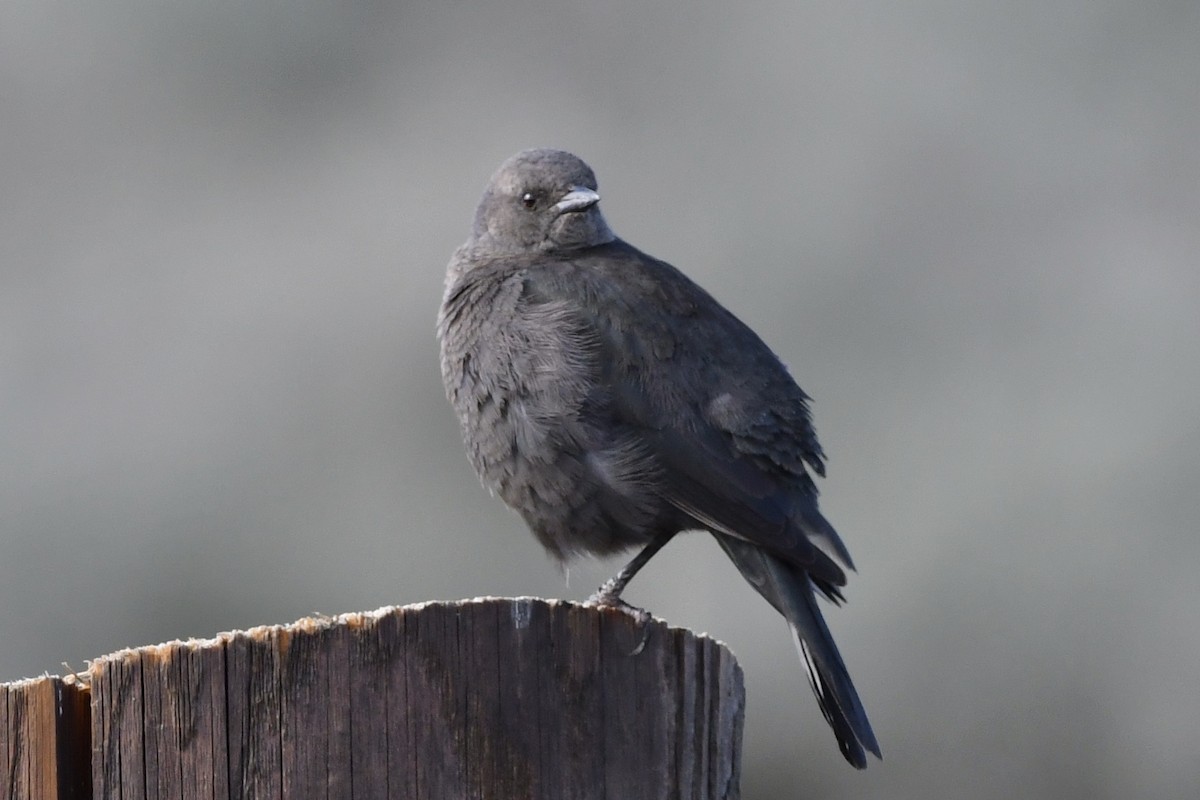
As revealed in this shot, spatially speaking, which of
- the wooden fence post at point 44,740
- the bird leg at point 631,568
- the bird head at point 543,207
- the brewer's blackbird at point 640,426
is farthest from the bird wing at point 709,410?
the wooden fence post at point 44,740

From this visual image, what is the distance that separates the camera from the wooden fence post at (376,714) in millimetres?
3205

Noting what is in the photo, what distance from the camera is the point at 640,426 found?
18.8 ft

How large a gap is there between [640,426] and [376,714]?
2.59m

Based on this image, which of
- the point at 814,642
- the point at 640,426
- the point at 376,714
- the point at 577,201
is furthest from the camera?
the point at 577,201

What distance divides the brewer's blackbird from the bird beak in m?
0.54

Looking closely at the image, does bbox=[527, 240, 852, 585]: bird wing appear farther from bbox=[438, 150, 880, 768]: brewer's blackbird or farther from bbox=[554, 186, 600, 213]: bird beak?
bbox=[554, 186, 600, 213]: bird beak

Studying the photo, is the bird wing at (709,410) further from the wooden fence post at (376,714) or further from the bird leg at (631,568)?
the wooden fence post at (376,714)

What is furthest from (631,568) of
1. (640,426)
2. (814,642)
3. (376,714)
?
(376,714)

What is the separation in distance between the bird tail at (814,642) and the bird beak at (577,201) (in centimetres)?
158

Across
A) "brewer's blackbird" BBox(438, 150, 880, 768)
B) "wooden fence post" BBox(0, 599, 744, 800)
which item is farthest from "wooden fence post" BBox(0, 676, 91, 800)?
"brewer's blackbird" BBox(438, 150, 880, 768)

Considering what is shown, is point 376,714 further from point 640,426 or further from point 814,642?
point 640,426

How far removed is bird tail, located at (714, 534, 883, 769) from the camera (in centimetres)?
516

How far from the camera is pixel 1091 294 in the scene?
12812 millimetres

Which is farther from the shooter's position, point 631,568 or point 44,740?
point 631,568
